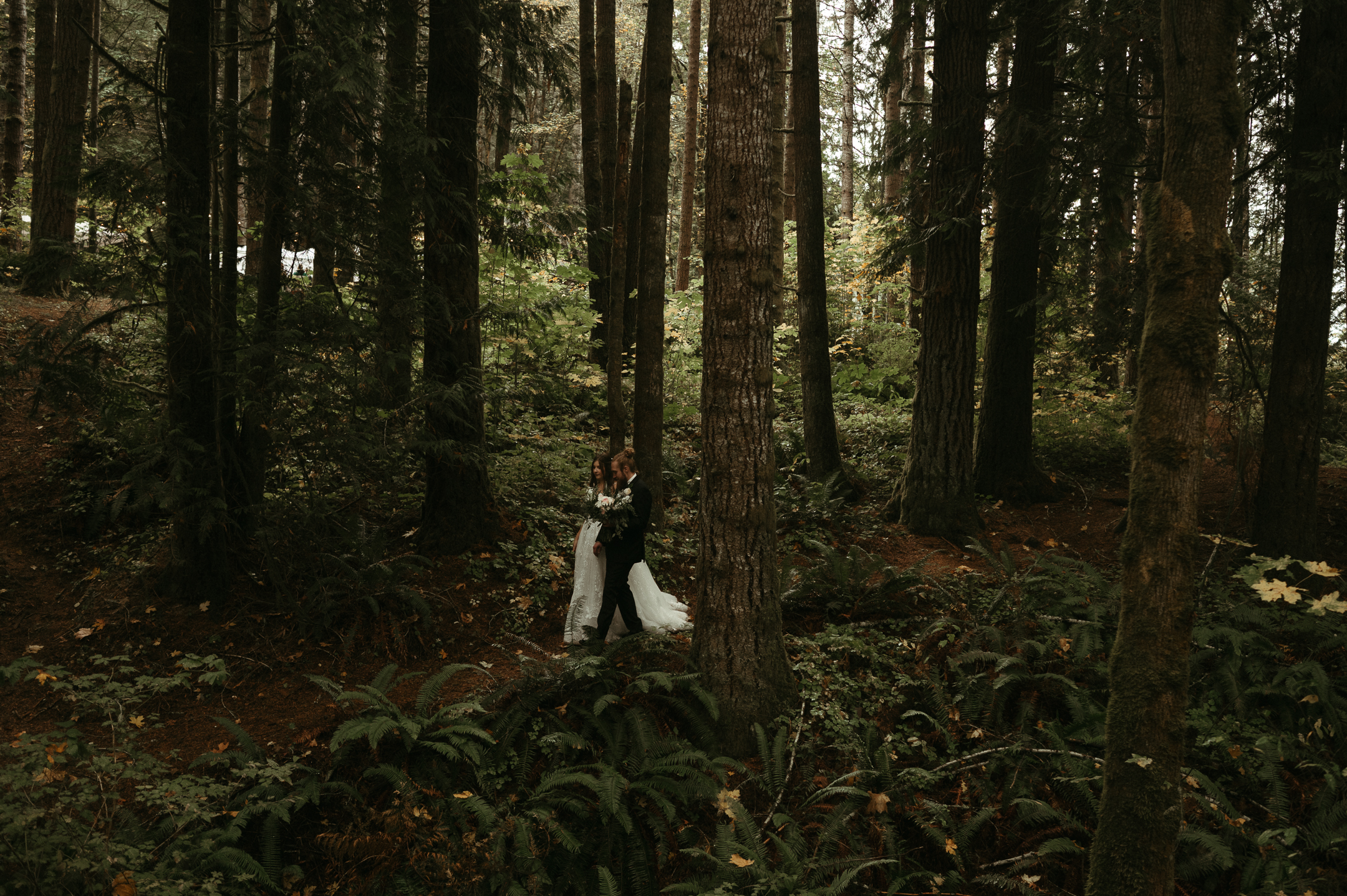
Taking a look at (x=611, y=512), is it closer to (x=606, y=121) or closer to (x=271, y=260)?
(x=271, y=260)

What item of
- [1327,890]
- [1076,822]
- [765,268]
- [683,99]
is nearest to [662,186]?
[765,268]

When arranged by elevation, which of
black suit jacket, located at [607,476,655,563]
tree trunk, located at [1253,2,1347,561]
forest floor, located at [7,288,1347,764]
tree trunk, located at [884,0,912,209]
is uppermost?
tree trunk, located at [884,0,912,209]

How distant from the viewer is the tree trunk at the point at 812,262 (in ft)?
39.2

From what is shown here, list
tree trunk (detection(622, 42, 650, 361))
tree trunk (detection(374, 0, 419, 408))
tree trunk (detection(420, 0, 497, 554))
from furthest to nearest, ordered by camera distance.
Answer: tree trunk (detection(622, 42, 650, 361)) < tree trunk (detection(420, 0, 497, 554)) < tree trunk (detection(374, 0, 419, 408))

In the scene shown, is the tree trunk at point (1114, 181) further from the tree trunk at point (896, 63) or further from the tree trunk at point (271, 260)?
the tree trunk at point (271, 260)

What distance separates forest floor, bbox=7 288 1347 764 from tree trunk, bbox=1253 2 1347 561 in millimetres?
Answer: 552

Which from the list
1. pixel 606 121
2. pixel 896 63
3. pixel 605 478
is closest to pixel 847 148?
pixel 606 121

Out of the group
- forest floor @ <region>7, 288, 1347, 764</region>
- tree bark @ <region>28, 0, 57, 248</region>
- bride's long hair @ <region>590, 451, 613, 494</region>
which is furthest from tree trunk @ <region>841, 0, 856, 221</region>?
tree bark @ <region>28, 0, 57, 248</region>

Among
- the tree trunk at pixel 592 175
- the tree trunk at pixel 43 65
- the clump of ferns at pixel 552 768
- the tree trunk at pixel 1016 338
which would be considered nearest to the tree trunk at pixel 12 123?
the tree trunk at pixel 43 65

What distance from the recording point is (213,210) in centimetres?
745

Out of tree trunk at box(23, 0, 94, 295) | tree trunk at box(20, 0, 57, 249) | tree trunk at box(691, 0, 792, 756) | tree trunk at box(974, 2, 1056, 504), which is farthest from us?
tree trunk at box(20, 0, 57, 249)

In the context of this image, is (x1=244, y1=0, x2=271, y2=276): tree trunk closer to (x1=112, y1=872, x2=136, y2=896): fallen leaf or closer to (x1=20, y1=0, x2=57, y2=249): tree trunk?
(x1=112, y1=872, x2=136, y2=896): fallen leaf

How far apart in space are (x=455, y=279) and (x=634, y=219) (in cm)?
731

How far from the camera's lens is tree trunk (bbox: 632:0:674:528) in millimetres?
8961
